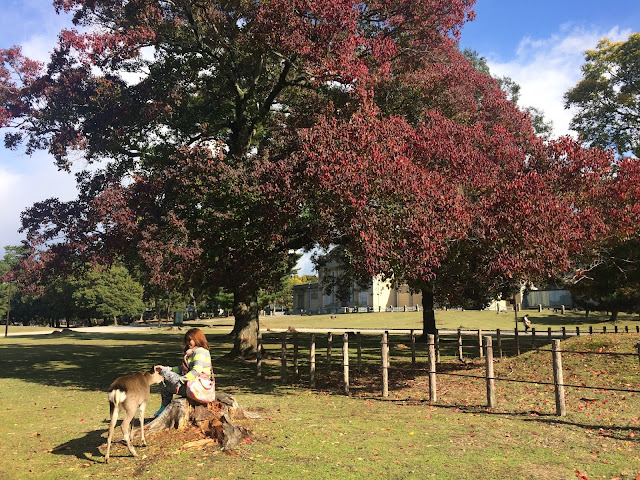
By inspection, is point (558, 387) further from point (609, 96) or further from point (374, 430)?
point (609, 96)

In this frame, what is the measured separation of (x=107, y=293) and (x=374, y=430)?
66.5 meters

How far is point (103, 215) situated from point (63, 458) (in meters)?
9.11

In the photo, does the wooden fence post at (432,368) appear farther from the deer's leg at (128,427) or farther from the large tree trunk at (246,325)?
the large tree trunk at (246,325)

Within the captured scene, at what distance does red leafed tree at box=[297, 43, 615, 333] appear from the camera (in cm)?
1037

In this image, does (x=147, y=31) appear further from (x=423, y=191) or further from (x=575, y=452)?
(x=575, y=452)

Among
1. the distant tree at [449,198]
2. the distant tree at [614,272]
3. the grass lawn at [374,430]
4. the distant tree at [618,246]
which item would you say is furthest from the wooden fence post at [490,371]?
the distant tree at [614,272]

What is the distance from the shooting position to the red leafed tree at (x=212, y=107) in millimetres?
13414

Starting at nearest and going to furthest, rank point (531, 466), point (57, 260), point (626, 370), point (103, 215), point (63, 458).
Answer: point (531, 466)
point (63, 458)
point (626, 370)
point (103, 215)
point (57, 260)

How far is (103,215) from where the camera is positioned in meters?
14.7

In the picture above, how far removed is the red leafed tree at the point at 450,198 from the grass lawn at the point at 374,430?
2.94 meters

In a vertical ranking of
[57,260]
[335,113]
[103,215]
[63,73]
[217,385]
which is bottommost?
[217,385]

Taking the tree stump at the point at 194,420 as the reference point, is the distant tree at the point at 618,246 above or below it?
above

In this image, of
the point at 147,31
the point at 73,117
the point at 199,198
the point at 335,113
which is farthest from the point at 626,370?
the point at 73,117

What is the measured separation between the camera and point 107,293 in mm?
67375
